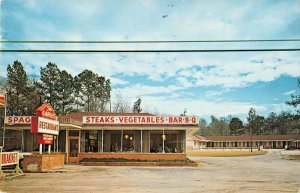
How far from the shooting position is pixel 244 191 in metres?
13.1

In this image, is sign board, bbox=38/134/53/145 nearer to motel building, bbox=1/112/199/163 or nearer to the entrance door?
motel building, bbox=1/112/199/163

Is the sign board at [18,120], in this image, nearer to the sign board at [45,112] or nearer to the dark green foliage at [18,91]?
the sign board at [45,112]

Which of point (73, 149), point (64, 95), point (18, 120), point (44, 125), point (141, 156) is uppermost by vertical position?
point (64, 95)

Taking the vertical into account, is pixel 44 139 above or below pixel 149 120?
below

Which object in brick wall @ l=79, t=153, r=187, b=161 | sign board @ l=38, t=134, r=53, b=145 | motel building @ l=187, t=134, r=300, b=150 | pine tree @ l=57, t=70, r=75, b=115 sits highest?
pine tree @ l=57, t=70, r=75, b=115

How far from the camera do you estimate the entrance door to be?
94.2ft

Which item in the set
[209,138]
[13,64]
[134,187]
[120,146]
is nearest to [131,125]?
[120,146]

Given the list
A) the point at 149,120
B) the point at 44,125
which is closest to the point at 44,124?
the point at 44,125

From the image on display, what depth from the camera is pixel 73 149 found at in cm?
2902

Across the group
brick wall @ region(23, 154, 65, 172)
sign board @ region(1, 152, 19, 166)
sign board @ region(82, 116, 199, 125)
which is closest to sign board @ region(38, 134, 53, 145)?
brick wall @ region(23, 154, 65, 172)

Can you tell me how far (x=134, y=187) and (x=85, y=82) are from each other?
179 feet

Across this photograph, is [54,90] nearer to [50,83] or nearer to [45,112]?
[50,83]

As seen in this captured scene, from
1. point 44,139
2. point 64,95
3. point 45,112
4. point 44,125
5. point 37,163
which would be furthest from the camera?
point 64,95

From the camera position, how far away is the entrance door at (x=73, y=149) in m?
28.7
